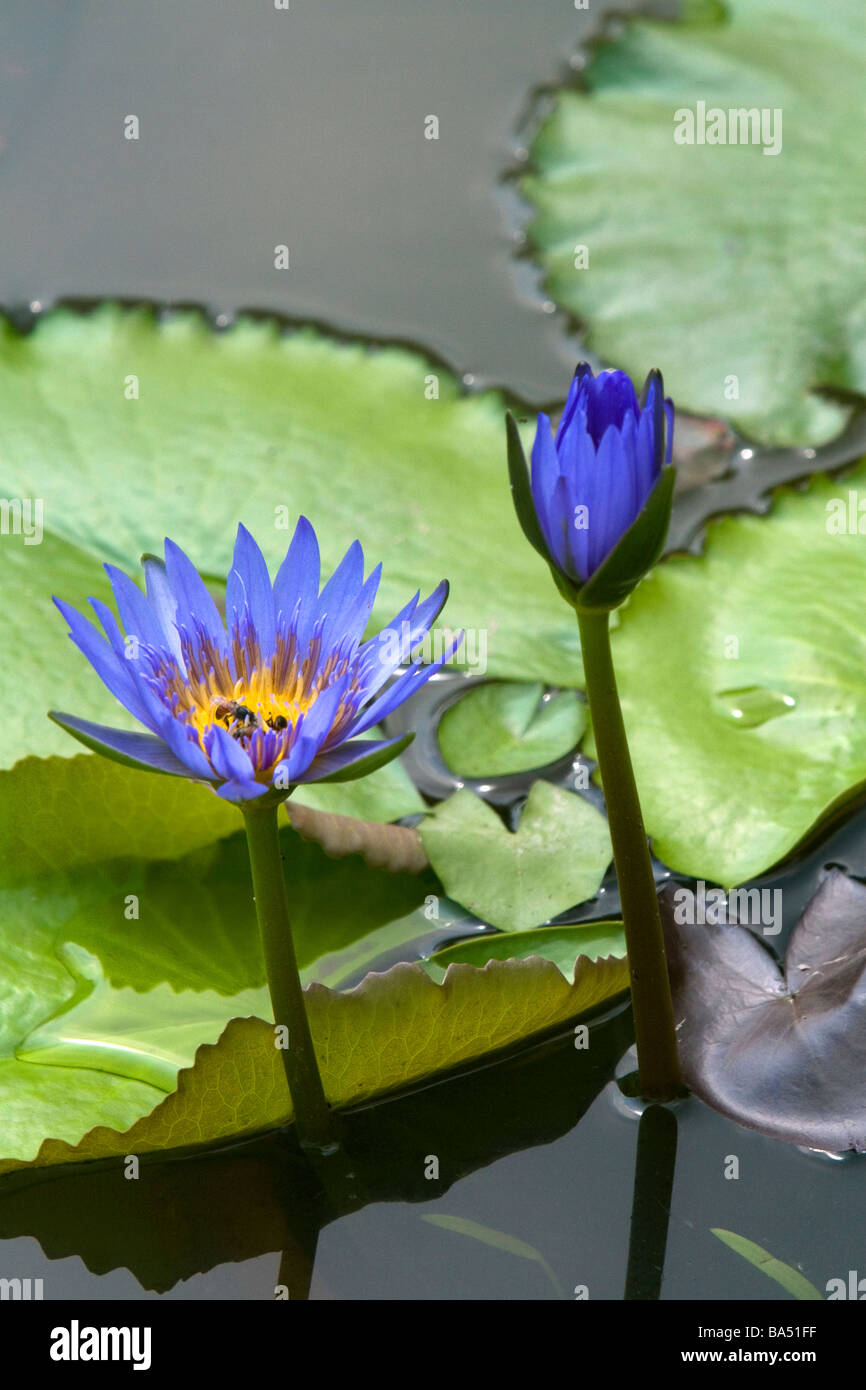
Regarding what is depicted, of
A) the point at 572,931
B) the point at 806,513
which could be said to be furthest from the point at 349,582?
the point at 806,513

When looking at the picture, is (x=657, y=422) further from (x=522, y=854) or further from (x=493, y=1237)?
(x=493, y=1237)

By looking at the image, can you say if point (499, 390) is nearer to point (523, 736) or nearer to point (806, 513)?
point (806, 513)

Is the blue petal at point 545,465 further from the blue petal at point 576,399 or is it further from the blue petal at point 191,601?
the blue petal at point 191,601

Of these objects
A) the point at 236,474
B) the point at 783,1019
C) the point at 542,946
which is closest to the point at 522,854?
the point at 542,946

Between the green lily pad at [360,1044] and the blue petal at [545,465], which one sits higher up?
the blue petal at [545,465]

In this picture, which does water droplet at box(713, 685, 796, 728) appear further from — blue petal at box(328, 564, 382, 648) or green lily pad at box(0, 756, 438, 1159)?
blue petal at box(328, 564, 382, 648)

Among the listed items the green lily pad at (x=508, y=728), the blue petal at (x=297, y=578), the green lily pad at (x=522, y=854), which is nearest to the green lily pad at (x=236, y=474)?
the green lily pad at (x=508, y=728)
